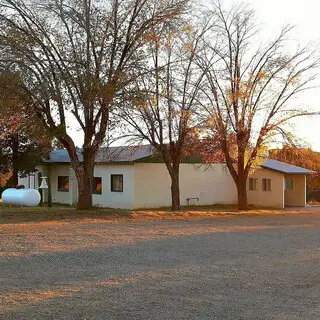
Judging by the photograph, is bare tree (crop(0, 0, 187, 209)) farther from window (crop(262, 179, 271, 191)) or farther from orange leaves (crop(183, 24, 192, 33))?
window (crop(262, 179, 271, 191))

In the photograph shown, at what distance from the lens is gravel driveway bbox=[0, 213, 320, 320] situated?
709 centimetres

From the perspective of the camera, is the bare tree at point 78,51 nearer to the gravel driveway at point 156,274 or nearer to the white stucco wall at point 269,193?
the gravel driveway at point 156,274

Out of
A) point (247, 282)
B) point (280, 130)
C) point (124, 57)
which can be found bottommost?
point (247, 282)

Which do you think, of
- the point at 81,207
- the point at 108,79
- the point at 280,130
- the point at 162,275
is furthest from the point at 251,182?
the point at 162,275

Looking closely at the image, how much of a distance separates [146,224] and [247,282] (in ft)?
36.0

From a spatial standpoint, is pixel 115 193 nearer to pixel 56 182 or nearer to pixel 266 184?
pixel 56 182

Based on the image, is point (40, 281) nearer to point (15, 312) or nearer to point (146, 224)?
point (15, 312)

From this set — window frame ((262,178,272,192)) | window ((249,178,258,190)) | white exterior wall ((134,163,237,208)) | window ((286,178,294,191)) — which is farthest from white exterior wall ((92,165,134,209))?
window ((286,178,294,191))

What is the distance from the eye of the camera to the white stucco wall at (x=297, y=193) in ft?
128

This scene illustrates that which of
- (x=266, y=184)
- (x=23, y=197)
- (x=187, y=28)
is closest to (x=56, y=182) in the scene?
(x=23, y=197)

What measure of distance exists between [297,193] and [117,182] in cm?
1472

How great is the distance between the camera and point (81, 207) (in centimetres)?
2359

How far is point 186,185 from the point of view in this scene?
3594cm

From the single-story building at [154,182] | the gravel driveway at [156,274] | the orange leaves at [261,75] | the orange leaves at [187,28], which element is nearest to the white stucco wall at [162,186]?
the single-story building at [154,182]
